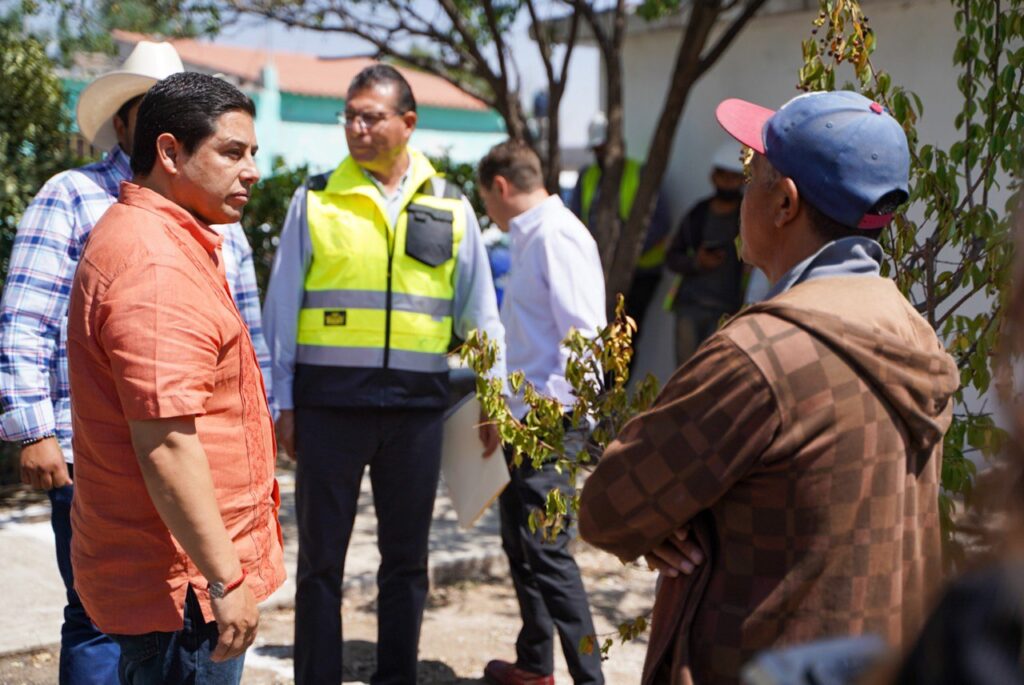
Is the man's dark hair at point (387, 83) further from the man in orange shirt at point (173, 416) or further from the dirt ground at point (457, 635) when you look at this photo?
the dirt ground at point (457, 635)

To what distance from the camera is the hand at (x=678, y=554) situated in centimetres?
201

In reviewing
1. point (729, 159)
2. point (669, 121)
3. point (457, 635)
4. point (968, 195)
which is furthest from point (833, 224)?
point (729, 159)

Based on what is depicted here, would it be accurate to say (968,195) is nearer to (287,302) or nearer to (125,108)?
(287,302)

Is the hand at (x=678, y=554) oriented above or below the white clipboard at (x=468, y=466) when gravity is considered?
above

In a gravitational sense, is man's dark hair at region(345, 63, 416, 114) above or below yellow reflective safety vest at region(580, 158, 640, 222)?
above

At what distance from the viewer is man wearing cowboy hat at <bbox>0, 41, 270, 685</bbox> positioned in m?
3.53

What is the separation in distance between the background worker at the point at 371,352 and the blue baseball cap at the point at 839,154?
7.46 ft

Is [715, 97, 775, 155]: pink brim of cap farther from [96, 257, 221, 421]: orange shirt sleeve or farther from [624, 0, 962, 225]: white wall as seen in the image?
[624, 0, 962, 225]: white wall

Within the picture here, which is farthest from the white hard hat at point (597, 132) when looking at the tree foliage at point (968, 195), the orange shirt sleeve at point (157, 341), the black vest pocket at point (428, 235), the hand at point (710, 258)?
the orange shirt sleeve at point (157, 341)

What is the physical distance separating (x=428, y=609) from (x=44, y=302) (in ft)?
8.44

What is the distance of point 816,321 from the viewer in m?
1.88

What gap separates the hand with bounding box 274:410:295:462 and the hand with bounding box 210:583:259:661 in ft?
5.33

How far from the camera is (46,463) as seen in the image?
3.54 m

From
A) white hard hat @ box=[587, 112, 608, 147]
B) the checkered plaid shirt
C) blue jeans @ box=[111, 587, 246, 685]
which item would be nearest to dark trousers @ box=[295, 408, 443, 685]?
the checkered plaid shirt
